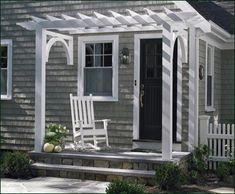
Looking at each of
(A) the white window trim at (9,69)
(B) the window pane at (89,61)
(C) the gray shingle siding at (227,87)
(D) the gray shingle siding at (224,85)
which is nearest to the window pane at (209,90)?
(D) the gray shingle siding at (224,85)


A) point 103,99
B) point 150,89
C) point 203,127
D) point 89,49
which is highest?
point 89,49

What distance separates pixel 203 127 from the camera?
31.1ft

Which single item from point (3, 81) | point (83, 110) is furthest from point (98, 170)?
point (3, 81)

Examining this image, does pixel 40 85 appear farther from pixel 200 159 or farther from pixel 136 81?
pixel 200 159

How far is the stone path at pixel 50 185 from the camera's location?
7438mm

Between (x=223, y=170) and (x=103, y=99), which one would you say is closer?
(x=223, y=170)

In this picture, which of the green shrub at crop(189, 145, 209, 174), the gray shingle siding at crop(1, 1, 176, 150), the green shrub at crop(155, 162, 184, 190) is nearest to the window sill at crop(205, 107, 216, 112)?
the green shrub at crop(189, 145, 209, 174)

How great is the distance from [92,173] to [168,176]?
164 cm

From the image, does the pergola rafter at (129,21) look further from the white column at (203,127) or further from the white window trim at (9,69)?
the white window trim at (9,69)

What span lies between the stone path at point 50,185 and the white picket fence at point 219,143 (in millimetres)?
2560

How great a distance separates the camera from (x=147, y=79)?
1003 cm

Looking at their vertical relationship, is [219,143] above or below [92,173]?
above

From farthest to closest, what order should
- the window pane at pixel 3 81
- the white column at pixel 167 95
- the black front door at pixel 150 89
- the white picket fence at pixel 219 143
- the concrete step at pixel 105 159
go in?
the window pane at pixel 3 81 → the black front door at pixel 150 89 → the white picket fence at pixel 219 143 → the concrete step at pixel 105 159 → the white column at pixel 167 95

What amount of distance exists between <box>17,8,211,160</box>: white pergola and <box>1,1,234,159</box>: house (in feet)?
0.07
